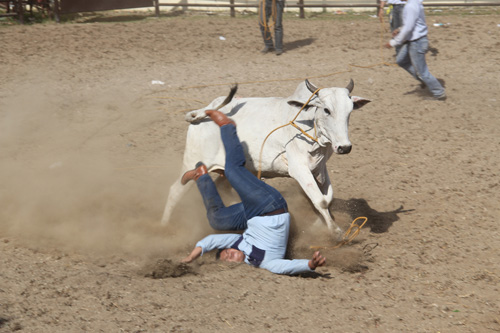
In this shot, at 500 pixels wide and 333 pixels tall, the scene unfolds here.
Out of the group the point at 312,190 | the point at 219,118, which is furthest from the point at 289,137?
the point at 219,118

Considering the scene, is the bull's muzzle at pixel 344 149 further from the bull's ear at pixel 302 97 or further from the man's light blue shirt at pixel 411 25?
the man's light blue shirt at pixel 411 25

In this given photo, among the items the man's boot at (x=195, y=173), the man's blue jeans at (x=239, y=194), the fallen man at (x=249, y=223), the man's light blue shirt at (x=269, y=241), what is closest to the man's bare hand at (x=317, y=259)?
the fallen man at (x=249, y=223)

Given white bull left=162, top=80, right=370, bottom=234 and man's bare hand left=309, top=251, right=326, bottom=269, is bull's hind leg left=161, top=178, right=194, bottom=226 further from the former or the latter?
man's bare hand left=309, top=251, right=326, bottom=269

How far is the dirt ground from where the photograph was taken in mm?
3824

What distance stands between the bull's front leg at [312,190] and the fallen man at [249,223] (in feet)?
0.81

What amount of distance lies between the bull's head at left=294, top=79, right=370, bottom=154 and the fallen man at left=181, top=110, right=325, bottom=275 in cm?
59

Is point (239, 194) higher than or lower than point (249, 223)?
higher

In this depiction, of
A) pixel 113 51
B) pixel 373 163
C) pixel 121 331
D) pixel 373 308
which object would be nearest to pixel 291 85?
pixel 373 163

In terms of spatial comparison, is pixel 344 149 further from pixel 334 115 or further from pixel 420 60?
pixel 420 60

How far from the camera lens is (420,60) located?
8180mm

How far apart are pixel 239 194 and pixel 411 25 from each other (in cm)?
457

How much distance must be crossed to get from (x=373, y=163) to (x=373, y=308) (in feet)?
9.85

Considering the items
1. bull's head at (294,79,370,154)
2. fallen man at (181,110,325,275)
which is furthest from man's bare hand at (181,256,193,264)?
bull's head at (294,79,370,154)

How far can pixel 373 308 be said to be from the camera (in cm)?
394
